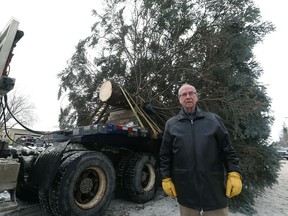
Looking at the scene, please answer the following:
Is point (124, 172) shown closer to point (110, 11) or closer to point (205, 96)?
point (205, 96)

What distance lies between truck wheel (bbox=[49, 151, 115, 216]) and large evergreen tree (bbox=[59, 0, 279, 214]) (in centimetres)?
285

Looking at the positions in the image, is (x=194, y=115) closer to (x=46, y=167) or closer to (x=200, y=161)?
(x=200, y=161)

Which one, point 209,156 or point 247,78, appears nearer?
point 209,156

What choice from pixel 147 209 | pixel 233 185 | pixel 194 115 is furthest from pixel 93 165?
pixel 233 185

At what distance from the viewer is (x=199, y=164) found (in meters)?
2.26

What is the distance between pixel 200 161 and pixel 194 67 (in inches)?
185

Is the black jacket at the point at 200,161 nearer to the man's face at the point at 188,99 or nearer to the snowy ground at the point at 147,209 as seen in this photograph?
the man's face at the point at 188,99

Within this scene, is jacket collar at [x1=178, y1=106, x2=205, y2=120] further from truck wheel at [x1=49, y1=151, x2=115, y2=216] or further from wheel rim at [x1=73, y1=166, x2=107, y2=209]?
wheel rim at [x1=73, y1=166, x2=107, y2=209]

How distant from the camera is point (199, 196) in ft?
7.36

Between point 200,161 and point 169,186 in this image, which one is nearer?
point 200,161

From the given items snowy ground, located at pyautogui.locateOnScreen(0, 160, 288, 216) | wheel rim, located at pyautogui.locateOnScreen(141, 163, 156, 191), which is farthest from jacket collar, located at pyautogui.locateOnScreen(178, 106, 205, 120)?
wheel rim, located at pyautogui.locateOnScreen(141, 163, 156, 191)

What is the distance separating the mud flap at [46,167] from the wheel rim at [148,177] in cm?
203

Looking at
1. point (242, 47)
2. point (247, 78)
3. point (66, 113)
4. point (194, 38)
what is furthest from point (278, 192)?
point (66, 113)

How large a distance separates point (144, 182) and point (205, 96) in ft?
9.09
